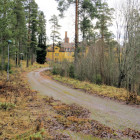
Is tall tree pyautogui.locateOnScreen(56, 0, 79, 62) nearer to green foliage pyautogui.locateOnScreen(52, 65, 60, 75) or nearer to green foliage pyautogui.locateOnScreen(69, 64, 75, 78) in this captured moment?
green foliage pyautogui.locateOnScreen(69, 64, 75, 78)

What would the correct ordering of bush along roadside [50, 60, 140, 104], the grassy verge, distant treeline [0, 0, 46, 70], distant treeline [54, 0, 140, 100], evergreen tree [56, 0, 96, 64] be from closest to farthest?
the grassy verge → bush along roadside [50, 60, 140, 104] → distant treeline [54, 0, 140, 100] → evergreen tree [56, 0, 96, 64] → distant treeline [0, 0, 46, 70]

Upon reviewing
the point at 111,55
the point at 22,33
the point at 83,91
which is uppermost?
the point at 22,33

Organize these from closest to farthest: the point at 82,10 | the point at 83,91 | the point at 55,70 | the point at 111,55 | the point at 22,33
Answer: the point at 83,91 < the point at 111,55 < the point at 82,10 < the point at 55,70 < the point at 22,33

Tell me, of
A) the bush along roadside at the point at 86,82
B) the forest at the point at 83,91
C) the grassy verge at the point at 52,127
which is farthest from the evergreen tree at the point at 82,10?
the grassy verge at the point at 52,127

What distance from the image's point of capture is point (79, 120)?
4.52 metres

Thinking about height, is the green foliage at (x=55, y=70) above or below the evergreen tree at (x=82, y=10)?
below

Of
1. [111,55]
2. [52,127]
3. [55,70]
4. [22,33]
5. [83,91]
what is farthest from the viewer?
[22,33]

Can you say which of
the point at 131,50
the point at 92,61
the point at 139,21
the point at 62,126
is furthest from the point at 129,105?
the point at 92,61

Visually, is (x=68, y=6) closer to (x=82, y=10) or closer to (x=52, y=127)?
(x=82, y=10)

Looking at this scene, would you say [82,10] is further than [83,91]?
Yes

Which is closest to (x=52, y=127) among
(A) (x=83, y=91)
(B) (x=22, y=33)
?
(A) (x=83, y=91)

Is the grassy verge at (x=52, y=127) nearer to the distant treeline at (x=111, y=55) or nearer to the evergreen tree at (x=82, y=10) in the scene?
the distant treeline at (x=111, y=55)

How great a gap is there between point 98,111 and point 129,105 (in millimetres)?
1872

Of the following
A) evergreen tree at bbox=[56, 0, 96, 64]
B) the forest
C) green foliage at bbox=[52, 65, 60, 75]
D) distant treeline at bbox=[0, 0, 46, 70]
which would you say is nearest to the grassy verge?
the forest
